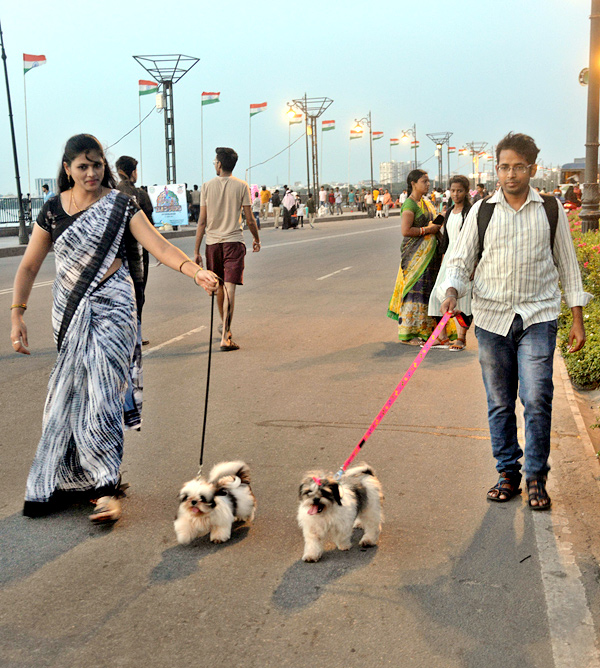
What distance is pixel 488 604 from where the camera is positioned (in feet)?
11.5

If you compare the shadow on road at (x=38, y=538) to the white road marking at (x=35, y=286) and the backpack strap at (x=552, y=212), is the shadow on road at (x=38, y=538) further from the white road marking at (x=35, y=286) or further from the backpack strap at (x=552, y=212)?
the white road marking at (x=35, y=286)

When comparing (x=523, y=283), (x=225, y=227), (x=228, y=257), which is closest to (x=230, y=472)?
(x=523, y=283)

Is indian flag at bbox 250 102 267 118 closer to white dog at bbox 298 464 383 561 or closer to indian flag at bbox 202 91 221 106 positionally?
indian flag at bbox 202 91 221 106

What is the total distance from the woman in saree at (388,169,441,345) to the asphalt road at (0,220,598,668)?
170 cm

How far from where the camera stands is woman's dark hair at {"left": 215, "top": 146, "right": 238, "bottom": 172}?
938cm

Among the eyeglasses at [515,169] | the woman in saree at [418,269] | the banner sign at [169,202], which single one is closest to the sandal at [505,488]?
the eyeglasses at [515,169]

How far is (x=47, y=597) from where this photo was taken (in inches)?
143

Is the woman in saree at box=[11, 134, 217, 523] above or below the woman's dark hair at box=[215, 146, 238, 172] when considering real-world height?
below

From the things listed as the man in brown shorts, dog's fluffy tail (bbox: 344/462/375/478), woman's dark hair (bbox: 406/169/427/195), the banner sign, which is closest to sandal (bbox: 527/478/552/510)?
dog's fluffy tail (bbox: 344/462/375/478)

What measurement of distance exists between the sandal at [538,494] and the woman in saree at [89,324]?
210 centimetres

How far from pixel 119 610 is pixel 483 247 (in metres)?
2.61

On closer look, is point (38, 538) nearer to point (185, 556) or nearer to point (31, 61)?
Result: point (185, 556)

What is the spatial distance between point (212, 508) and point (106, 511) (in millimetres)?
645

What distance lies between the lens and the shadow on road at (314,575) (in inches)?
141
